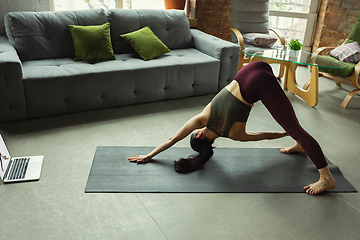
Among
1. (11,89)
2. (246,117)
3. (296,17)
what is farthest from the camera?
(296,17)

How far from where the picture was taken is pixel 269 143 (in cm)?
284

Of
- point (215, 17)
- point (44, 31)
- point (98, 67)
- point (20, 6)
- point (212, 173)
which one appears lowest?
point (212, 173)

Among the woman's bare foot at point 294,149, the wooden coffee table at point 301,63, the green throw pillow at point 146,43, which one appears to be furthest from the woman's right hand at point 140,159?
the wooden coffee table at point 301,63

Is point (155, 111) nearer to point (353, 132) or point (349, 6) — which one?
point (353, 132)

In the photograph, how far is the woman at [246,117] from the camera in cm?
212

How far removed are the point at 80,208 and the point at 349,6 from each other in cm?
446

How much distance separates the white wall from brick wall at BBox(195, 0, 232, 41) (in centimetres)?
208

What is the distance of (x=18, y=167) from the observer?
232 centimetres

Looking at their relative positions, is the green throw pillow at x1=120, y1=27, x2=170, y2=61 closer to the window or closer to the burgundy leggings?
the burgundy leggings

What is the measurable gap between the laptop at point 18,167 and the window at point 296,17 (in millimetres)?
4053

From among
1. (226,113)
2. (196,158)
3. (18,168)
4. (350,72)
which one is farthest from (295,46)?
(18,168)

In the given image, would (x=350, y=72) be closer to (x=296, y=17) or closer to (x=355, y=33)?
(x=355, y=33)

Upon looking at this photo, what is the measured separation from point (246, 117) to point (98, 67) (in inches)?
67.2

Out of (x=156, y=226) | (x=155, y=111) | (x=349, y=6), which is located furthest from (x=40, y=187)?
(x=349, y=6)
